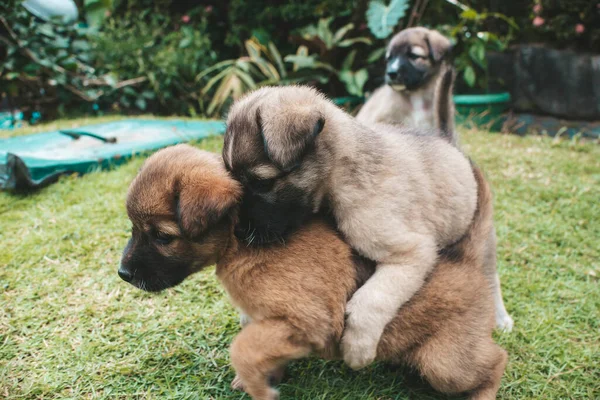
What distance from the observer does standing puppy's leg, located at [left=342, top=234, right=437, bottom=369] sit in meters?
2.76

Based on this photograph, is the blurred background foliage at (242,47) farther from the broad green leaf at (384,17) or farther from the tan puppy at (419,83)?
the tan puppy at (419,83)

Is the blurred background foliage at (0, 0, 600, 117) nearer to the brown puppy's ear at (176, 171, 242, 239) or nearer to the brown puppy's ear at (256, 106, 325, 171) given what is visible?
the brown puppy's ear at (256, 106, 325, 171)

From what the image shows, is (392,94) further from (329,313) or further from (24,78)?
(24,78)

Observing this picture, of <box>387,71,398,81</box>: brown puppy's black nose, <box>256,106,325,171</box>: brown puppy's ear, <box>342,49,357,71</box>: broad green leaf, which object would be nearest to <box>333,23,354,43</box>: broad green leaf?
<box>342,49,357,71</box>: broad green leaf

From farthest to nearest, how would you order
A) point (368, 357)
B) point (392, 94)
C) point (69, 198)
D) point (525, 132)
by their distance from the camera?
1. point (525, 132)
2. point (392, 94)
3. point (69, 198)
4. point (368, 357)

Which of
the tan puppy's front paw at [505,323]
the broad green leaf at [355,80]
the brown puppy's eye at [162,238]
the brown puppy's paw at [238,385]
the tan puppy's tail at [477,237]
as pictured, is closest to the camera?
the brown puppy's eye at [162,238]

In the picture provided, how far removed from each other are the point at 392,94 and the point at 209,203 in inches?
170

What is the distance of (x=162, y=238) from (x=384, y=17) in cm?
804

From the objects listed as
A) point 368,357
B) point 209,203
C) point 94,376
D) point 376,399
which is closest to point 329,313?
point 368,357

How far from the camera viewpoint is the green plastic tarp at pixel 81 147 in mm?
5359

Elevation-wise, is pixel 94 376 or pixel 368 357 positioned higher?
pixel 368 357

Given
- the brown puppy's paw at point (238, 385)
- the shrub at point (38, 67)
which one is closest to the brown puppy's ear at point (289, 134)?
the brown puppy's paw at point (238, 385)

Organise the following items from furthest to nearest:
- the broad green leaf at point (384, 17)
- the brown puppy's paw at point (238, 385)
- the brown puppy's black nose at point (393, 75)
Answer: the broad green leaf at point (384, 17) → the brown puppy's black nose at point (393, 75) → the brown puppy's paw at point (238, 385)

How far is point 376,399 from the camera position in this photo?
284 cm
